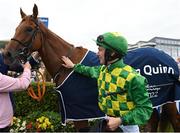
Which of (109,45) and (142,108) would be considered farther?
(109,45)

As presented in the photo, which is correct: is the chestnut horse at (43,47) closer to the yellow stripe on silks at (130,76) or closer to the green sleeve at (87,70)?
the green sleeve at (87,70)

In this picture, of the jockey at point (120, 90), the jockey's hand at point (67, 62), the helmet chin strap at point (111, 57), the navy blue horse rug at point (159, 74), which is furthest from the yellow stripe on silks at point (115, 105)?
the navy blue horse rug at point (159, 74)

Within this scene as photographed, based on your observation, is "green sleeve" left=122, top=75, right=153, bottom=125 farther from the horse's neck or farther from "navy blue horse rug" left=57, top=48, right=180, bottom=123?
the horse's neck

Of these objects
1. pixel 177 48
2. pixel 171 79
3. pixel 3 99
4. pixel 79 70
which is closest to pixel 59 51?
pixel 79 70

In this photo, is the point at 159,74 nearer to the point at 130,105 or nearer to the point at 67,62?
the point at 67,62

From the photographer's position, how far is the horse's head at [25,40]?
397cm

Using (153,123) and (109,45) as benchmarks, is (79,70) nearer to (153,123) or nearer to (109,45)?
(109,45)

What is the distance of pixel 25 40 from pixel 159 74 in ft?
6.10

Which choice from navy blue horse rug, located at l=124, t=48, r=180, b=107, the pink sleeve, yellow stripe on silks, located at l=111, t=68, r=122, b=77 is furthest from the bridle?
yellow stripe on silks, located at l=111, t=68, r=122, b=77

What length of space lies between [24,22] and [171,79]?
2.12 meters

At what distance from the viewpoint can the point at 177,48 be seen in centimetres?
1177

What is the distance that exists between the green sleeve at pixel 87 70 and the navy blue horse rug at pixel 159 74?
3.12 ft

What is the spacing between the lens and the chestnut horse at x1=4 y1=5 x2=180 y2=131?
404cm

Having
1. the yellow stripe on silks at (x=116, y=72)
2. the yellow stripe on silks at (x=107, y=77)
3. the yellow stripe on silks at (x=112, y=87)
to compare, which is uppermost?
the yellow stripe on silks at (x=116, y=72)
